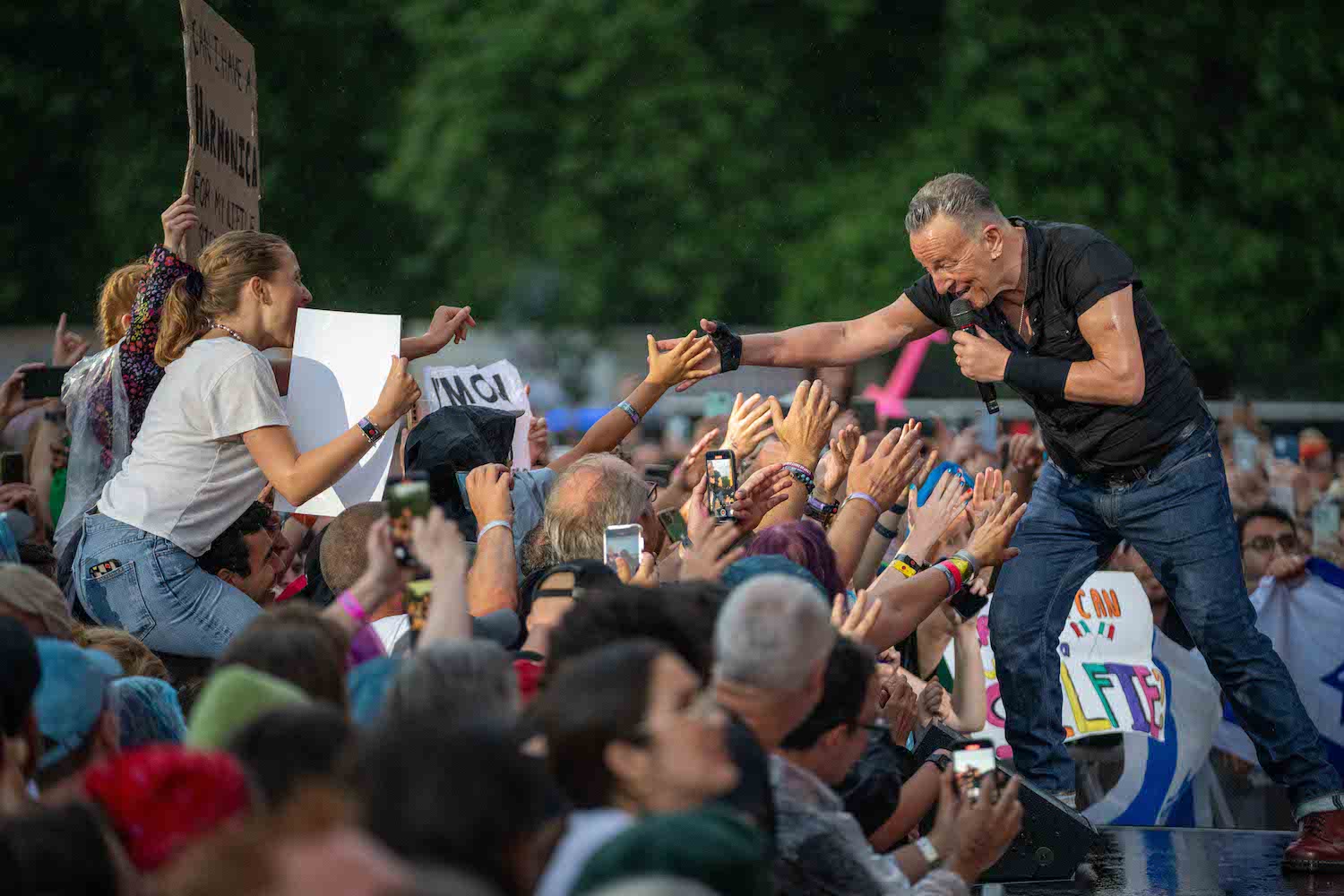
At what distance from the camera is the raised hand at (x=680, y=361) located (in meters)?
5.65

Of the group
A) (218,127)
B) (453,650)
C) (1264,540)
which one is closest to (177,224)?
(218,127)

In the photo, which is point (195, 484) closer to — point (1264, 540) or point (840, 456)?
point (840, 456)

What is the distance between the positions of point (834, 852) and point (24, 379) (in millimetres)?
4531

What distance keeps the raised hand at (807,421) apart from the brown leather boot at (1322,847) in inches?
→ 71.1

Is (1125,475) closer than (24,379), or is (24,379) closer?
(1125,475)

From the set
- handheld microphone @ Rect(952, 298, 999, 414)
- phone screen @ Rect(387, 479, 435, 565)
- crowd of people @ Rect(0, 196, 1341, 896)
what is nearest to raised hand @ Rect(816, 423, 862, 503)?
crowd of people @ Rect(0, 196, 1341, 896)

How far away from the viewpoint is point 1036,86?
20797mm

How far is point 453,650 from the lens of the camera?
3.02 metres

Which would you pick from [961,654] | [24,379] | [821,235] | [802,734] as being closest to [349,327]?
[24,379]

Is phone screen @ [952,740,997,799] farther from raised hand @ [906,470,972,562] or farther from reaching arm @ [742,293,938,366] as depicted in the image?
reaching arm @ [742,293,938,366]

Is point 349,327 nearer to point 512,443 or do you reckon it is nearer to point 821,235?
point 512,443

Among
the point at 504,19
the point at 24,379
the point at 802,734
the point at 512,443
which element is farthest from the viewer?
the point at 504,19

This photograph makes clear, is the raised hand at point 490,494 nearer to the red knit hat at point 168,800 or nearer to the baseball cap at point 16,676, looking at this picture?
the baseball cap at point 16,676

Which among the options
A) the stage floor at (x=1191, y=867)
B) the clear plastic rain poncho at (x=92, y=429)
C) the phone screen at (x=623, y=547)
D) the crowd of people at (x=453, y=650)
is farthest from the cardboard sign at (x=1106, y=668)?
the clear plastic rain poncho at (x=92, y=429)
